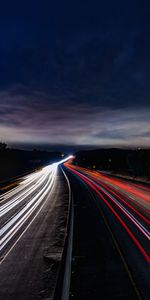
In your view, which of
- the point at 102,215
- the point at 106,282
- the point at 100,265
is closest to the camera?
the point at 106,282

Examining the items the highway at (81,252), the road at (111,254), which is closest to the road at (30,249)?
the highway at (81,252)

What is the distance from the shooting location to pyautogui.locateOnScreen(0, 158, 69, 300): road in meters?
10.2

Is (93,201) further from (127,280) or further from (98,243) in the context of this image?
(127,280)

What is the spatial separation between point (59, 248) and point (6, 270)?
12.5 ft

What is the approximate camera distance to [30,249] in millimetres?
14133

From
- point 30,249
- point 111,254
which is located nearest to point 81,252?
point 111,254

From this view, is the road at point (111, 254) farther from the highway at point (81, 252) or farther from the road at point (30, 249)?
the road at point (30, 249)

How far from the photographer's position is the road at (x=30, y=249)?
33.4 ft

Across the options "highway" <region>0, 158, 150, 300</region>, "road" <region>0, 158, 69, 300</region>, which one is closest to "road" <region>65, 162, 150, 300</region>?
"highway" <region>0, 158, 150, 300</region>

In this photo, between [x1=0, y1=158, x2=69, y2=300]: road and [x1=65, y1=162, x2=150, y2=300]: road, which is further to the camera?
[x1=0, y1=158, x2=69, y2=300]: road

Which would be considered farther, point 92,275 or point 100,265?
point 100,265

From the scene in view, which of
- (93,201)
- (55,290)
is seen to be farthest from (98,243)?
(93,201)

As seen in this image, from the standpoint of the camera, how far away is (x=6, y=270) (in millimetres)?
11648

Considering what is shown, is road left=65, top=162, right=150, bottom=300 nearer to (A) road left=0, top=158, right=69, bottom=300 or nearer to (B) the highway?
(B) the highway
